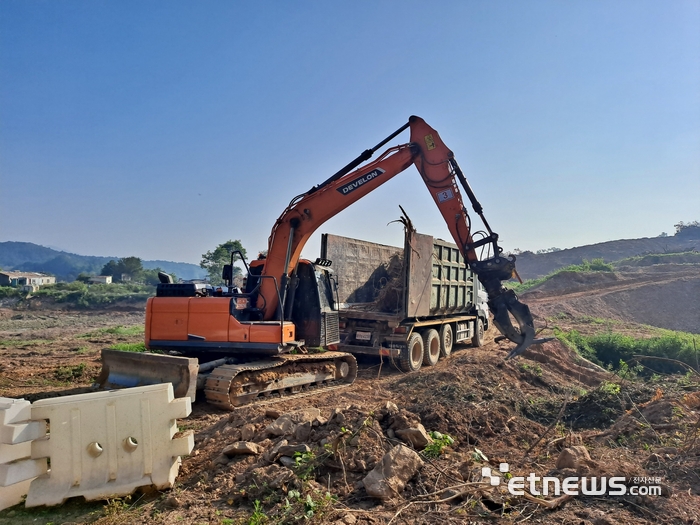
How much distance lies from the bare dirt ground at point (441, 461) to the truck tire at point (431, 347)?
350 centimetres

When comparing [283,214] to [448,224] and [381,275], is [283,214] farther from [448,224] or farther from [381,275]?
[381,275]

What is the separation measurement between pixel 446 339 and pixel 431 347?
3.21 ft

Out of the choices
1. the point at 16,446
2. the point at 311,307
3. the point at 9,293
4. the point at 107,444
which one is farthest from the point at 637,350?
the point at 9,293

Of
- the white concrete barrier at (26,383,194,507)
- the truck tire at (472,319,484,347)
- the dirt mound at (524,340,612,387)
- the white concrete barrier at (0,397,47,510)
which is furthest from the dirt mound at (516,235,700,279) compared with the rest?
the white concrete barrier at (0,397,47,510)

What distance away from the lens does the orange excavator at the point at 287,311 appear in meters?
7.14

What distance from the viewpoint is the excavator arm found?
8180 millimetres

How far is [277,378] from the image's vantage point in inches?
302

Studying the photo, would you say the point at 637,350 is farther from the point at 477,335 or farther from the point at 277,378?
the point at 277,378

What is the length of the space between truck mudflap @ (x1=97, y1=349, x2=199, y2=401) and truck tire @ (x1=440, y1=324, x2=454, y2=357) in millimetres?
7376

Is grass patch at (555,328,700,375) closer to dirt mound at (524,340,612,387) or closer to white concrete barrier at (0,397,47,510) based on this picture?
dirt mound at (524,340,612,387)

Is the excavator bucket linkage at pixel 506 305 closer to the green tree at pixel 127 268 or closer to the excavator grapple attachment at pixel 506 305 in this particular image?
the excavator grapple attachment at pixel 506 305

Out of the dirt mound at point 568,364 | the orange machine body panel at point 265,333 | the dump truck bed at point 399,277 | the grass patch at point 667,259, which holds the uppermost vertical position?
the grass patch at point 667,259

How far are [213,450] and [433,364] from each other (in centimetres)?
779

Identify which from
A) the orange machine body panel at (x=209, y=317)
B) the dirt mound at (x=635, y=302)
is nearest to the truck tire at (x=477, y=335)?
the dirt mound at (x=635, y=302)
